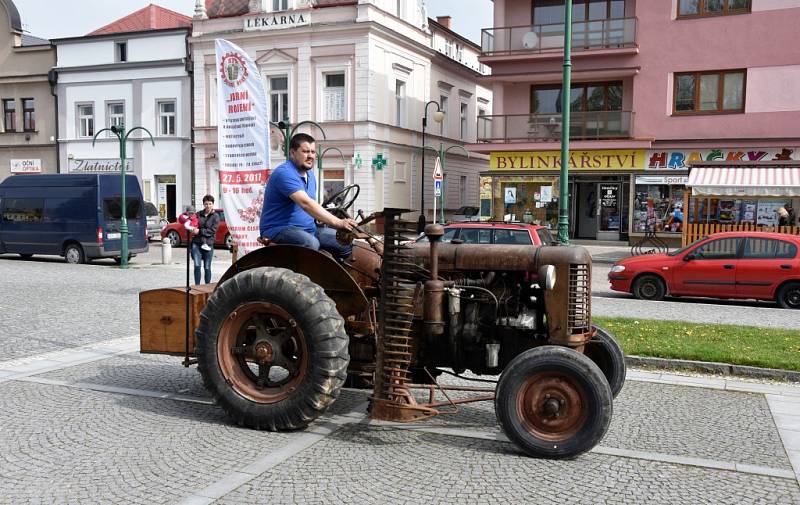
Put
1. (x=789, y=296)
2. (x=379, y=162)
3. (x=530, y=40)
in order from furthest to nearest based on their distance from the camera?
(x=379, y=162) < (x=530, y=40) < (x=789, y=296)

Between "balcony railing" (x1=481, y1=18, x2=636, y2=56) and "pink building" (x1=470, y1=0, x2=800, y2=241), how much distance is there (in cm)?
5

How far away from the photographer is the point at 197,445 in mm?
5125

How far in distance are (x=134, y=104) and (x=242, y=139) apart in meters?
33.1

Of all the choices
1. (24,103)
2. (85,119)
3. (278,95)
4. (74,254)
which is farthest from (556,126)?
(24,103)

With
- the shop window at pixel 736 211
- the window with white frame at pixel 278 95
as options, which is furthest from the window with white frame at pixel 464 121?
the shop window at pixel 736 211

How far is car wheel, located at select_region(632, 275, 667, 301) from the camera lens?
14.8 meters

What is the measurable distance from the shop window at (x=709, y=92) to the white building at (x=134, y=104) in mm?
23665

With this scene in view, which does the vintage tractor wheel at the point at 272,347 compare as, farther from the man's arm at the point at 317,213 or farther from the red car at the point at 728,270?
the red car at the point at 728,270

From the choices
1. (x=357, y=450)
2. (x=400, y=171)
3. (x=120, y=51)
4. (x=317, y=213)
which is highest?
(x=120, y=51)

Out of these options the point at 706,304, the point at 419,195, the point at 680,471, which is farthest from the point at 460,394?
the point at 419,195

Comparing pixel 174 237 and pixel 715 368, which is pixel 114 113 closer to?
pixel 174 237

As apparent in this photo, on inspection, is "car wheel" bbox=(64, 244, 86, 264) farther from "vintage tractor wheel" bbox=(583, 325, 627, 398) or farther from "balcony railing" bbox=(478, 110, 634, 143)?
"vintage tractor wheel" bbox=(583, 325, 627, 398)

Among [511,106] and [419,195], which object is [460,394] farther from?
[419,195]

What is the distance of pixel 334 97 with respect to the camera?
35562 mm
